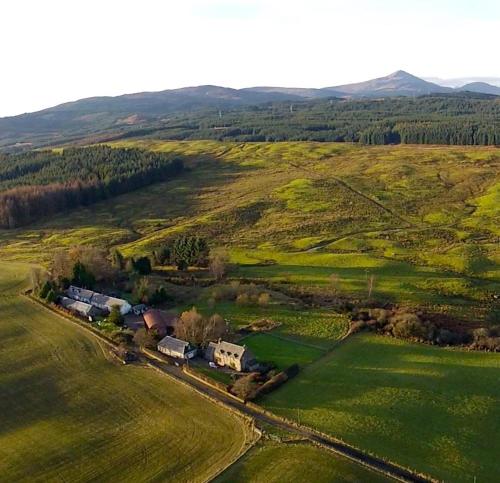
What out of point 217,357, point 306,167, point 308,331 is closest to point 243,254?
point 308,331

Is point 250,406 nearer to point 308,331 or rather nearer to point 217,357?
point 217,357

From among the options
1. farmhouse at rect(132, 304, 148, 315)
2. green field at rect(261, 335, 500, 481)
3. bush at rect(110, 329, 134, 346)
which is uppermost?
farmhouse at rect(132, 304, 148, 315)

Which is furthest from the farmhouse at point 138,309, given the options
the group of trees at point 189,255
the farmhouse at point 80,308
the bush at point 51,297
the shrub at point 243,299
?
the group of trees at point 189,255

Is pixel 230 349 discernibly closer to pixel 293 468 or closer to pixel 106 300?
pixel 293 468

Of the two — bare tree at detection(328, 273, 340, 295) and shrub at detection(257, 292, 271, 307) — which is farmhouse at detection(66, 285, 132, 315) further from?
bare tree at detection(328, 273, 340, 295)

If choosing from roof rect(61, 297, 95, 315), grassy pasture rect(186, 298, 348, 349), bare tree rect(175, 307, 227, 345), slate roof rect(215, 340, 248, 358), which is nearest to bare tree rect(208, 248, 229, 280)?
grassy pasture rect(186, 298, 348, 349)

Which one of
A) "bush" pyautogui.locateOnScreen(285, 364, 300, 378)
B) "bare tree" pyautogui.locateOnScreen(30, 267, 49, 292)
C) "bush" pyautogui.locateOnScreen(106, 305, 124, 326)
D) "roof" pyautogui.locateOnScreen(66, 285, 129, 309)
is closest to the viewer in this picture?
"bush" pyautogui.locateOnScreen(285, 364, 300, 378)

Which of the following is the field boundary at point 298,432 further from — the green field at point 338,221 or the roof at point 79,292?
the green field at point 338,221
